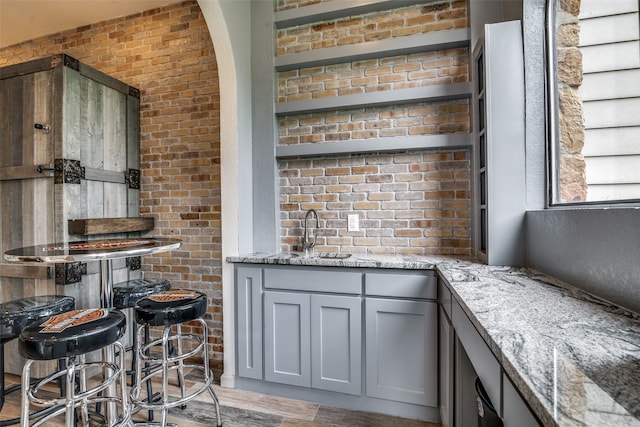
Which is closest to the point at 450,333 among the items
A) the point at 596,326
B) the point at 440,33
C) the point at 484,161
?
the point at 596,326

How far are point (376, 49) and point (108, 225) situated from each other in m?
2.50

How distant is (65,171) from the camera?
245 cm

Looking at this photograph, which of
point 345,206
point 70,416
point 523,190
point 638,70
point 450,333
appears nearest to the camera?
point 638,70

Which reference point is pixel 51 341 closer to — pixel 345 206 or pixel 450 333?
pixel 450 333

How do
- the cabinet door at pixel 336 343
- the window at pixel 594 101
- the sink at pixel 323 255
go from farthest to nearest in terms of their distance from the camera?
the sink at pixel 323 255
the cabinet door at pixel 336 343
the window at pixel 594 101

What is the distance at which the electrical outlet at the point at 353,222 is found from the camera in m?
2.59

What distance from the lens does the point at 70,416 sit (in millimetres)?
1304

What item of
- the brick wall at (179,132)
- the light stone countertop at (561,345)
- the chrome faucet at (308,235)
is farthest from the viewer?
the brick wall at (179,132)

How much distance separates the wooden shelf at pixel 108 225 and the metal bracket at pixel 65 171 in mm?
305

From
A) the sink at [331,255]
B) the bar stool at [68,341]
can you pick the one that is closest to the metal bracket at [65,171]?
the bar stool at [68,341]

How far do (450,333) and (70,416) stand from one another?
1.74 metres

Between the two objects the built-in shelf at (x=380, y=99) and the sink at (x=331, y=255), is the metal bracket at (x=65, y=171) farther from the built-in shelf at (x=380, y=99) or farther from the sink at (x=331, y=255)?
the sink at (x=331, y=255)

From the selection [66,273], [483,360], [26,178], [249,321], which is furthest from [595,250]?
[26,178]

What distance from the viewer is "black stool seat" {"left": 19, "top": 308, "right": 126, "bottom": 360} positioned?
1210mm
